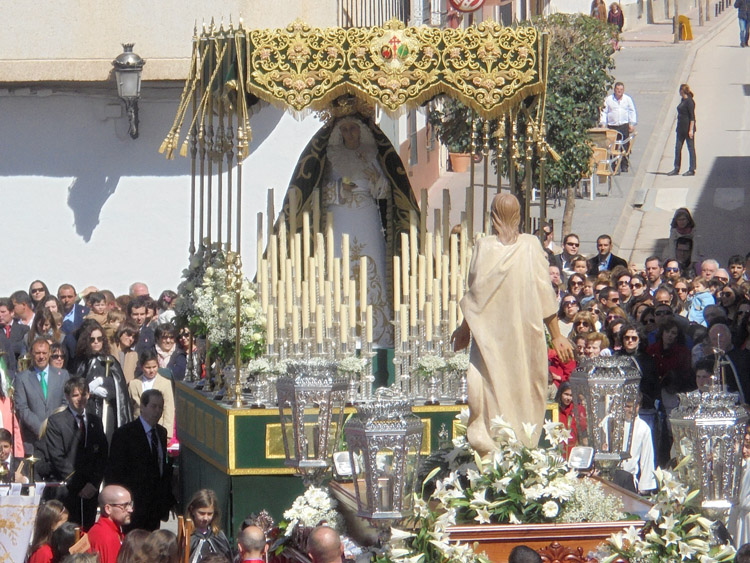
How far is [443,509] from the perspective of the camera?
905 cm

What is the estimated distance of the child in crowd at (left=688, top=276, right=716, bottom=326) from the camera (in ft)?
49.0

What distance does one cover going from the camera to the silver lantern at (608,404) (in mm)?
10078

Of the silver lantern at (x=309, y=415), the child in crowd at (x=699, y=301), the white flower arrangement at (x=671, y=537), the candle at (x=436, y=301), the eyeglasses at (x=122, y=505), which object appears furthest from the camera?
the child in crowd at (x=699, y=301)

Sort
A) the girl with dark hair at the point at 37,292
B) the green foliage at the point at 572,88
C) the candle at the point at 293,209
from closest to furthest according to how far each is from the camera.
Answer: the candle at the point at 293,209, the girl with dark hair at the point at 37,292, the green foliage at the point at 572,88

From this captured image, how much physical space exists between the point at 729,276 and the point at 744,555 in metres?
8.59

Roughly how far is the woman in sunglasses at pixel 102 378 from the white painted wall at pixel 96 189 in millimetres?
4435

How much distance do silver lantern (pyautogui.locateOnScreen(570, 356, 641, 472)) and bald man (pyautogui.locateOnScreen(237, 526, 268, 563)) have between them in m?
1.97

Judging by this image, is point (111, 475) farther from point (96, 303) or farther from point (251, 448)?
point (96, 303)

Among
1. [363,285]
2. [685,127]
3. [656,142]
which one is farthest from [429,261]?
[656,142]

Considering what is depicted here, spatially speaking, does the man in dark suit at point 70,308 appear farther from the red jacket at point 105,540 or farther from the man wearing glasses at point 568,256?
the red jacket at point 105,540

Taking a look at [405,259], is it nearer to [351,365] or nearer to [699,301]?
[351,365]

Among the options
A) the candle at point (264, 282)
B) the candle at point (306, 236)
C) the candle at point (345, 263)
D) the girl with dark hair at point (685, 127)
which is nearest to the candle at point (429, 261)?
the candle at point (345, 263)

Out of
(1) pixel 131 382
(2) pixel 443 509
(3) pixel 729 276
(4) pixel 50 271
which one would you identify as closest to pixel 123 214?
(4) pixel 50 271

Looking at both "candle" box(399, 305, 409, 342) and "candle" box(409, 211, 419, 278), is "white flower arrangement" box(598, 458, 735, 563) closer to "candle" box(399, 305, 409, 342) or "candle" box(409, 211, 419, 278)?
"candle" box(399, 305, 409, 342)
